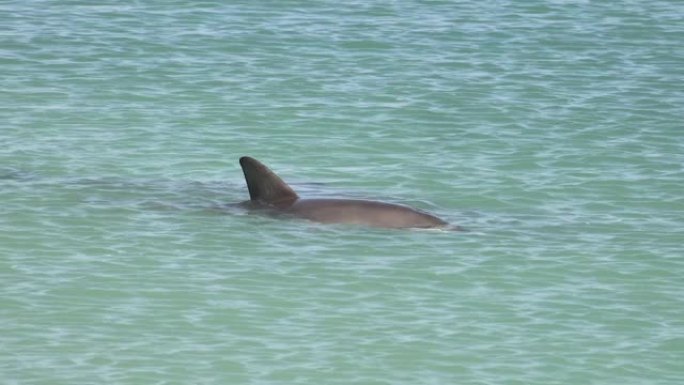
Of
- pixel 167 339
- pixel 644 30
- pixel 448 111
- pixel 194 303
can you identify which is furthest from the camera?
pixel 644 30

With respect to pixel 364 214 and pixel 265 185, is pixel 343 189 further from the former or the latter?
pixel 364 214

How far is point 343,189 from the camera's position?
15664mm

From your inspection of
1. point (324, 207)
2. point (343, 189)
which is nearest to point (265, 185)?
point (324, 207)

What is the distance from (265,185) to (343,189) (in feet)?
3.88

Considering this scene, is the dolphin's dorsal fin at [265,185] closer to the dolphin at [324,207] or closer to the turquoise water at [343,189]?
the dolphin at [324,207]

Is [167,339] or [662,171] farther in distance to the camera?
[662,171]

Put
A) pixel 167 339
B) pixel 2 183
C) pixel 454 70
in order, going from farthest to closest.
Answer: pixel 454 70 → pixel 2 183 → pixel 167 339

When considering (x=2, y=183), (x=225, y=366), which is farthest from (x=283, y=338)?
(x=2, y=183)

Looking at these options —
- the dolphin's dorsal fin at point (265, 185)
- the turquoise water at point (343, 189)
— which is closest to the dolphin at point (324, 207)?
the dolphin's dorsal fin at point (265, 185)

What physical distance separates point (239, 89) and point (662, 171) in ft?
17.0

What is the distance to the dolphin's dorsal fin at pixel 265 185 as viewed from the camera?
1448 cm

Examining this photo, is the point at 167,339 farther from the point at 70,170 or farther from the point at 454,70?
the point at 454,70

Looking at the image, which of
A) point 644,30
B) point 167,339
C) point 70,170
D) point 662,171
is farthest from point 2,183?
point 644,30

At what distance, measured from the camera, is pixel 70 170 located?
642 inches
